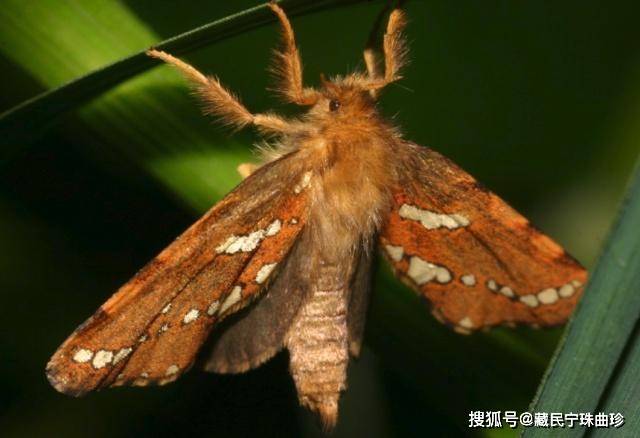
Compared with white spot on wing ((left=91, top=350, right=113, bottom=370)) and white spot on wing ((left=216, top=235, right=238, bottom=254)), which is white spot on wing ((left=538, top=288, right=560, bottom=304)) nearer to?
white spot on wing ((left=216, top=235, right=238, bottom=254))

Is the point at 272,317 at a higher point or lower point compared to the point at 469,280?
lower

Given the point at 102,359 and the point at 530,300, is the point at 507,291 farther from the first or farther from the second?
the point at 102,359

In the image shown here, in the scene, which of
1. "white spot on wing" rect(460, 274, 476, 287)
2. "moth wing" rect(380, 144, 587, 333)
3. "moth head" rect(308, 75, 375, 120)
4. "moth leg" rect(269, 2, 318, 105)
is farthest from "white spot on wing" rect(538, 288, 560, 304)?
"moth leg" rect(269, 2, 318, 105)

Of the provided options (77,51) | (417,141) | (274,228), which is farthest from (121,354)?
(417,141)

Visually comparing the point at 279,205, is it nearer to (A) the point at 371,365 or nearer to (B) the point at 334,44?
(B) the point at 334,44

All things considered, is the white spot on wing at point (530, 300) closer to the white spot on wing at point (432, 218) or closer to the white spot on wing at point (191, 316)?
the white spot on wing at point (432, 218)

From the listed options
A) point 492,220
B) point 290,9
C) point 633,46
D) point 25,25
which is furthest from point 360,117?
point 633,46
